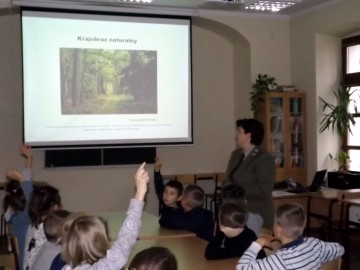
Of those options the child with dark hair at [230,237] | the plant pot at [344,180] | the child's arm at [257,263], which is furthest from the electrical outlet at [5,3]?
the child's arm at [257,263]

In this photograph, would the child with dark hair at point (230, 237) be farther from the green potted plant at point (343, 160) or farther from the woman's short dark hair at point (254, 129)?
the green potted plant at point (343, 160)

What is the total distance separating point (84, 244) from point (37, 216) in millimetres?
1294

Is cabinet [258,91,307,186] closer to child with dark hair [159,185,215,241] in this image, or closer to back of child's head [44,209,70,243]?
child with dark hair [159,185,215,241]

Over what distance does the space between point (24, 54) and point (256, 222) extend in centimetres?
409

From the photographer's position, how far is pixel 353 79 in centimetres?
697

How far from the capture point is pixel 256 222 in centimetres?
373

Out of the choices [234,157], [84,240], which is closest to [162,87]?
[234,157]

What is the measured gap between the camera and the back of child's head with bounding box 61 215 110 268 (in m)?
2.01

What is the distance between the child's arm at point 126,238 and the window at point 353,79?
5539 millimetres

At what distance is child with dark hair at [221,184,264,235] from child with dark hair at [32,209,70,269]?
1275mm

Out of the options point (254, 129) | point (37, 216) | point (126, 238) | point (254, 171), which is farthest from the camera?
point (254, 129)

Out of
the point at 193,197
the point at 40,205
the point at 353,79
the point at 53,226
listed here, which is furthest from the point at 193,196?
the point at 353,79

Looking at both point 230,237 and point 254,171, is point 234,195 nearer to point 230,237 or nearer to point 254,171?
point 254,171

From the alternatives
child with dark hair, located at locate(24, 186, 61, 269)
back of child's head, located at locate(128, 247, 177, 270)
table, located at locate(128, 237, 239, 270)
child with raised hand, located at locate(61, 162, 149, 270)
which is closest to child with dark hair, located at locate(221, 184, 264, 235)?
table, located at locate(128, 237, 239, 270)
